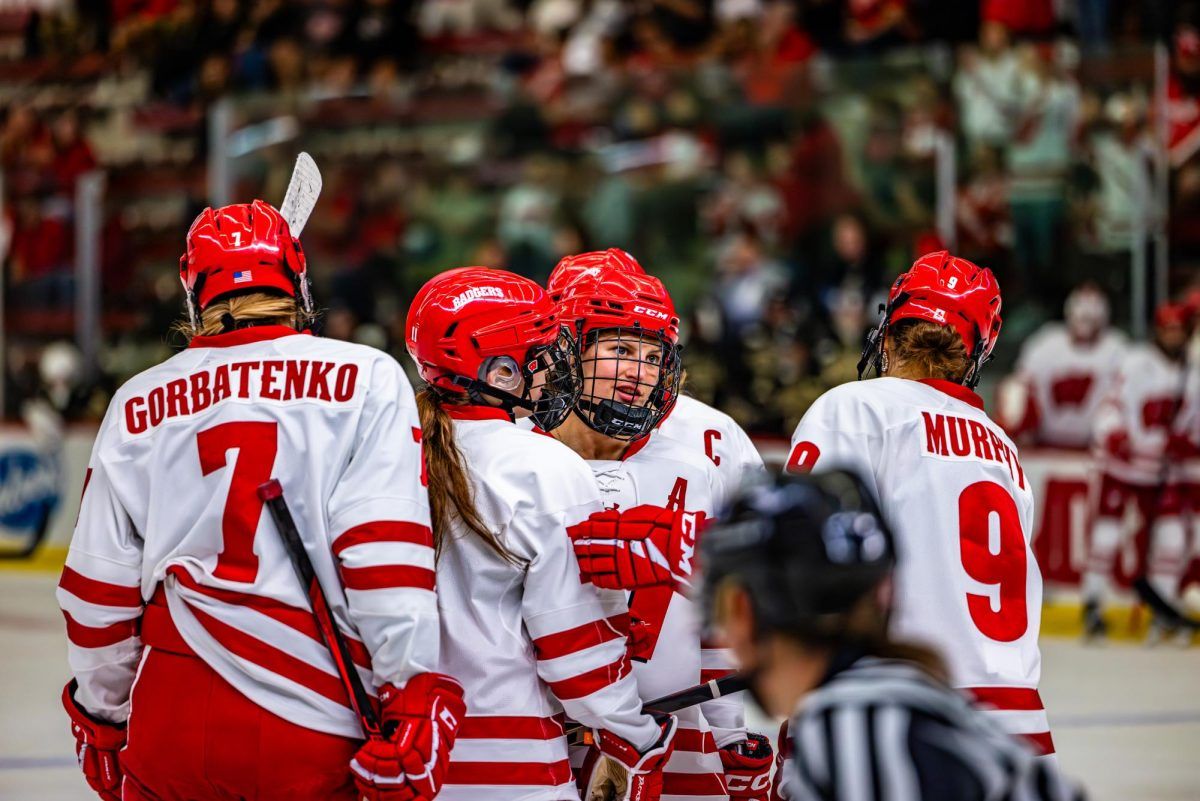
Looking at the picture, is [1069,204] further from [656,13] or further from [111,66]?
[111,66]

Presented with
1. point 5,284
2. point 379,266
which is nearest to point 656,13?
point 379,266

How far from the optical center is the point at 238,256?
228cm

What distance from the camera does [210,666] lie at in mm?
2127

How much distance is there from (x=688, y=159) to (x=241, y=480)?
6.89 metres

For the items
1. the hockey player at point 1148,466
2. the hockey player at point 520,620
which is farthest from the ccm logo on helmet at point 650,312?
the hockey player at point 1148,466

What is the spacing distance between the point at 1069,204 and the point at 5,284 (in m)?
6.15

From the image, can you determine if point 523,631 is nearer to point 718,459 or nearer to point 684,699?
point 684,699

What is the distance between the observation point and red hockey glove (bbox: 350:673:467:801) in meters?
2.05

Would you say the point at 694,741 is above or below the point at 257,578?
below

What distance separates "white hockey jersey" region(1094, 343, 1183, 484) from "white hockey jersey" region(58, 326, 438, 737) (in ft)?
19.6

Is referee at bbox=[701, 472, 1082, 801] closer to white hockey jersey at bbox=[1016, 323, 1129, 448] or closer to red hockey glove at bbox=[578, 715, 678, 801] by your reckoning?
red hockey glove at bbox=[578, 715, 678, 801]

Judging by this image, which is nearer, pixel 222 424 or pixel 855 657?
pixel 855 657

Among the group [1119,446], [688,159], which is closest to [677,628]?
[1119,446]

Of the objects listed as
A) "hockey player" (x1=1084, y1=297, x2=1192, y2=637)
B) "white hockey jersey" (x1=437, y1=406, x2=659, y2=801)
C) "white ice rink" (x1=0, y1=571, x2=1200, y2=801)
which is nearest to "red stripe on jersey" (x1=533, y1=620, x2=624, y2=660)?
"white hockey jersey" (x1=437, y1=406, x2=659, y2=801)
